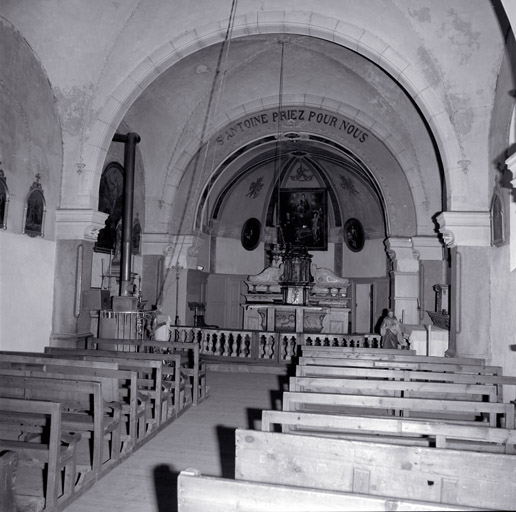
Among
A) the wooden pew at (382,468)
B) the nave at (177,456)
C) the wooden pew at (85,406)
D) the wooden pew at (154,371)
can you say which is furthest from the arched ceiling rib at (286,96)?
the wooden pew at (382,468)

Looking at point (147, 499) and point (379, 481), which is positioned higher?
point (379, 481)

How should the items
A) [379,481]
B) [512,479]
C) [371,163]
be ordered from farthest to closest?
[371,163] < [379,481] < [512,479]

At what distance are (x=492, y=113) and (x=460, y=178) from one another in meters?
1.04

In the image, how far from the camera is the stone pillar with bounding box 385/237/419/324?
12148 mm

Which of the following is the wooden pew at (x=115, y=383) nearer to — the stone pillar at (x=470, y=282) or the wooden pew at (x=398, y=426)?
the wooden pew at (x=398, y=426)

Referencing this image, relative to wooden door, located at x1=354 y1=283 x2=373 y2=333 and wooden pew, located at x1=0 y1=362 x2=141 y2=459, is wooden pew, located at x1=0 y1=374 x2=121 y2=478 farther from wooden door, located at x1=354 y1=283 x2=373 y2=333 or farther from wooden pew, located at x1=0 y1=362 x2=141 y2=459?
wooden door, located at x1=354 y1=283 x2=373 y2=333

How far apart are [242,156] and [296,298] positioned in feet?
14.7

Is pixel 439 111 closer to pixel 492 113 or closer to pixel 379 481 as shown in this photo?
pixel 492 113

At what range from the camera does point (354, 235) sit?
1720 cm

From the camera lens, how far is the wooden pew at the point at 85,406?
13.0 ft

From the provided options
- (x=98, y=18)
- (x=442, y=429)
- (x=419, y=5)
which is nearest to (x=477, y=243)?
(x=419, y=5)

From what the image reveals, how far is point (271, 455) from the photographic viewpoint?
2641 mm

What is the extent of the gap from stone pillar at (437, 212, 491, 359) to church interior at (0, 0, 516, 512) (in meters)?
0.03

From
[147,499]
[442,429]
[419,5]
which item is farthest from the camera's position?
[419,5]
